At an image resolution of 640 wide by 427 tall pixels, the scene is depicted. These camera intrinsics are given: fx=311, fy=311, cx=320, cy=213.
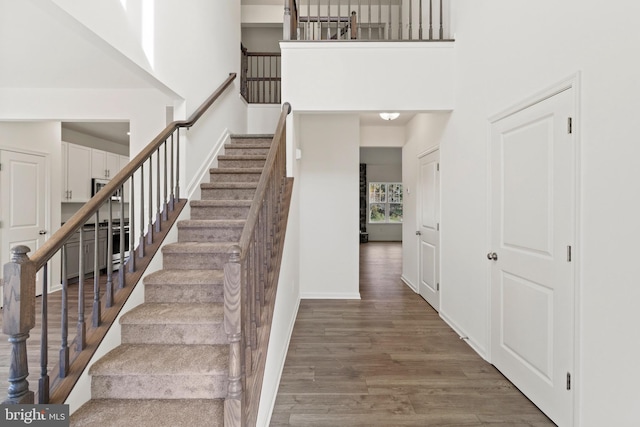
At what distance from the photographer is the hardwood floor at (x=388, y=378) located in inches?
77.3

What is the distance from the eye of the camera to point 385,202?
11531mm

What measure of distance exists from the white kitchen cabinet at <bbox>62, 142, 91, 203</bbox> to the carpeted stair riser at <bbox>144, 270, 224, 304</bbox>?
12.3ft

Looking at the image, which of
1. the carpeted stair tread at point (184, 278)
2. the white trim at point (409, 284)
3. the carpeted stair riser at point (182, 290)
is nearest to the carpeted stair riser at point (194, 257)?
the carpeted stair tread at point (184, 278)

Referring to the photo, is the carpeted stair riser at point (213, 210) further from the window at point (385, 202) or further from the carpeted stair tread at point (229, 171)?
the window at point (385, 202)

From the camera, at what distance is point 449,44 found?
3.17m

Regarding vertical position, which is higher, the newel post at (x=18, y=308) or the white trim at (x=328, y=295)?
the newel post at (x=18, y=308)

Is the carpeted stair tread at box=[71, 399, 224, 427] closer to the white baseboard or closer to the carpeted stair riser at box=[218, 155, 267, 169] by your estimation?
the white baseboard

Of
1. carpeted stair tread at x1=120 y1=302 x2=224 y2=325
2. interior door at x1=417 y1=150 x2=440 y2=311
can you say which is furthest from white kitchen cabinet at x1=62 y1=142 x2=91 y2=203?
interior door at x1=417 y1=150 x2=440 y2=311

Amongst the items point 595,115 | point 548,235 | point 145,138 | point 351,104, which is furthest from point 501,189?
point 145,138

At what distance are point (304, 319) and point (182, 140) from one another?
2.31 metres

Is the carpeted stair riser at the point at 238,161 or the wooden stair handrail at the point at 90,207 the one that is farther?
the carpeted stair riser at the point at 238,161

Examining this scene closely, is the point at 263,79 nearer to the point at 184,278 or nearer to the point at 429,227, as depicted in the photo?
the point at 429,227

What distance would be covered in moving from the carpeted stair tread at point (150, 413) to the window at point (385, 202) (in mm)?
10115

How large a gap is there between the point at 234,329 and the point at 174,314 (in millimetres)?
989
